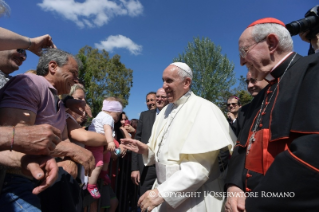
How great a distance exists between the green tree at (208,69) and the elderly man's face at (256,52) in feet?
85.7

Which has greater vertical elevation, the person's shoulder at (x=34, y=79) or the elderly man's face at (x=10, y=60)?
the elderly man's face at (x=10, y=60)

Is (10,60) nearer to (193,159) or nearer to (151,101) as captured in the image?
(193,159)

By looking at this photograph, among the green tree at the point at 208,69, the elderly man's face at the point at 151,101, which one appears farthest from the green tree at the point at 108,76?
the elderly man's face at the point at 151,101

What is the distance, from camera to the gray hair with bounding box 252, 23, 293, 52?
1.62 meters

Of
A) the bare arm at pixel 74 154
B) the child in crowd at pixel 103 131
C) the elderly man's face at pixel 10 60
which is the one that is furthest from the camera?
the child in crowd at pixel 103 131

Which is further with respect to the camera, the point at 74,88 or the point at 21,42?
the point at 74,88

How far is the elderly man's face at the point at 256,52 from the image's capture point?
1.66m

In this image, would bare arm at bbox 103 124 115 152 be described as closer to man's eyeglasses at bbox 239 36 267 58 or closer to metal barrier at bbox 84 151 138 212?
metal barrier at bbox 84 151 138 212

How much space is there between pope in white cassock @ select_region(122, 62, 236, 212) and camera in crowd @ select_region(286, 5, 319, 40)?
3.23ft

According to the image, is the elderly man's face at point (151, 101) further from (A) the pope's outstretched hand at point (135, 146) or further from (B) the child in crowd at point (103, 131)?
(A) the pope's outstretched hand at point (135, 146)

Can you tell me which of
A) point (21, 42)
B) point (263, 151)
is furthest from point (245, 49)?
point (21, 42)

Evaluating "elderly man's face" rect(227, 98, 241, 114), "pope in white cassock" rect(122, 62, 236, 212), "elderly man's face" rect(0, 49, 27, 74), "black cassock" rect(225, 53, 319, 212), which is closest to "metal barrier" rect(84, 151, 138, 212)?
"pope in white cassock" rect(122, 62, 236, 212)

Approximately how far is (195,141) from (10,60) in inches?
80.2

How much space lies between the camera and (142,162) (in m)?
4.04
